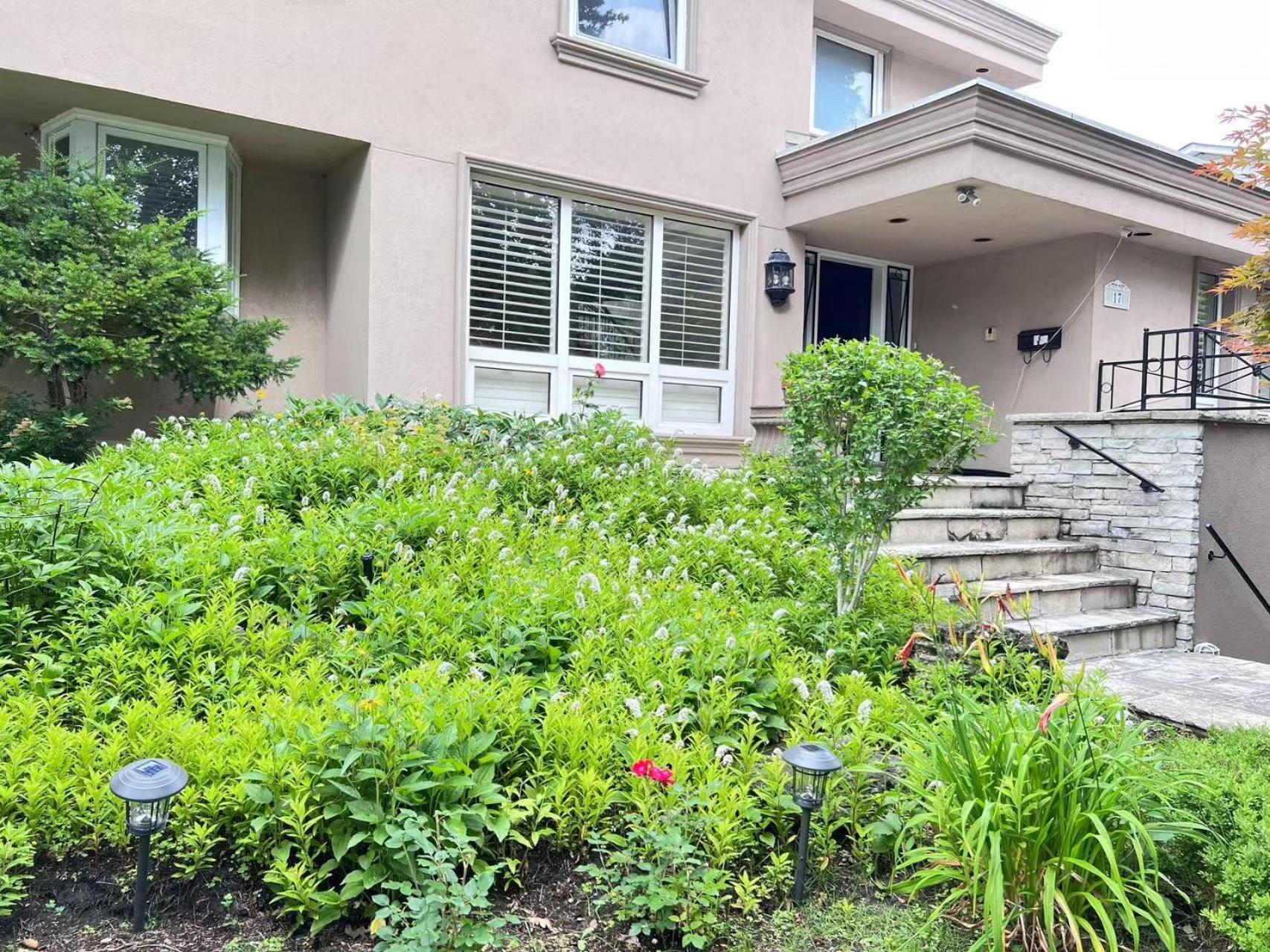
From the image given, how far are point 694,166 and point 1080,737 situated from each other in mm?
6607

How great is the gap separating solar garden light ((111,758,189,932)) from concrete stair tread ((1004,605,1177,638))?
4.07 meters

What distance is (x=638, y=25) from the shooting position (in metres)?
7.64

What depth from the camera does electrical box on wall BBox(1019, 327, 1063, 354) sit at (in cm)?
877

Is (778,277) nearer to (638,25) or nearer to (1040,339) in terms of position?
(638,25)

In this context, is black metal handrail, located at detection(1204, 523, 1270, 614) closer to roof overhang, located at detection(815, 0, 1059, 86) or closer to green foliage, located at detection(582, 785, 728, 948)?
green foliage, located at detection(582, 785, 728, 948)

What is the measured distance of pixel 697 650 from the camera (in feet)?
10.5

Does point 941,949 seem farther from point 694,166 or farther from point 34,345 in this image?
point 694,166

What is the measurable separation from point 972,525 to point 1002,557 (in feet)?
1.49

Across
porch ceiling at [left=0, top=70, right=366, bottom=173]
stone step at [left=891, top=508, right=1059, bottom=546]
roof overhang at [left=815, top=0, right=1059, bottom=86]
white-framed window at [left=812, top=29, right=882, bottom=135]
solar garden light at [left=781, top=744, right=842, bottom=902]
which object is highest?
roof overhang at [left=815, top=0, right=1059, bottom=86]

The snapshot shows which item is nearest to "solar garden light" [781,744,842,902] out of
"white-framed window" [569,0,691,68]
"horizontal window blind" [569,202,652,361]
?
"horizontal window blind" [569,202,652,361]

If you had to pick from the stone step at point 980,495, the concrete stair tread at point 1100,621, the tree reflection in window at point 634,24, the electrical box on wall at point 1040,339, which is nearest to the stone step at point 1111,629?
the concrete stair tread at point 1100,621

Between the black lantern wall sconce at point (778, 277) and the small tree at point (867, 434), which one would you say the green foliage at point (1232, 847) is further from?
the black lantern wall sconce at point (778, 277)

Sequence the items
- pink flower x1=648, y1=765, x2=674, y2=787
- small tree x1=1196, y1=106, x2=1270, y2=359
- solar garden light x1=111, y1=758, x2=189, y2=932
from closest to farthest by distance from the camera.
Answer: solar garden light x1=111, y1=758, x2=189, y2=932, pink flower x1=648, y1=765, x2=674, y2=787, small tree x1=1196, y1=106, x2=1270, y2=359

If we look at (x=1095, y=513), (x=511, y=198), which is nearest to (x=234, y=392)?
(x=511, y=198)
